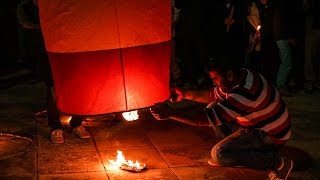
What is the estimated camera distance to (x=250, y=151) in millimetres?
5629

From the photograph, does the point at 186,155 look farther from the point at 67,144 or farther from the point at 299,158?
the point at 67,144

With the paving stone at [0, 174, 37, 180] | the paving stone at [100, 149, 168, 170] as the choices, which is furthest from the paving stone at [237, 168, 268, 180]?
the paving stone at [0, 174, 37, 180]

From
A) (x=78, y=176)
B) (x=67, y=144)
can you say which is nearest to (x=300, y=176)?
(x=78, y=176)

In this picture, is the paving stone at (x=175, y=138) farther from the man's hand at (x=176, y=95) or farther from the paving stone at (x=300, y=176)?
the paving stone at (x=300, y=176)

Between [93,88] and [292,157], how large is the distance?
3037 mm

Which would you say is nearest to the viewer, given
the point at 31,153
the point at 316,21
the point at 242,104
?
the point at 242,104

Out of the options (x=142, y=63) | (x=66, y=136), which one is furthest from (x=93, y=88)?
(x=66, y=136)

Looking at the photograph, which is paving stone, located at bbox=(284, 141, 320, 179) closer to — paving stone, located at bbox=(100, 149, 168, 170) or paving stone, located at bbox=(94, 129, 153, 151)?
paving stone, located at bbox=(100, 149, 168, 170)

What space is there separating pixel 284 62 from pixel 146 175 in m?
5.81

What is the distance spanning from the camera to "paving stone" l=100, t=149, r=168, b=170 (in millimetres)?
6171

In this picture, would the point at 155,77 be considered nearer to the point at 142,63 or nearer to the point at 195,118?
the point at 142,63

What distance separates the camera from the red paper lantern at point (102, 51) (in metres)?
4.48

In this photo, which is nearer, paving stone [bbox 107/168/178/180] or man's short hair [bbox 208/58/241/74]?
man's short hair [bbox 208/58/241/74]

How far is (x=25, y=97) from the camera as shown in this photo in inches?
407
